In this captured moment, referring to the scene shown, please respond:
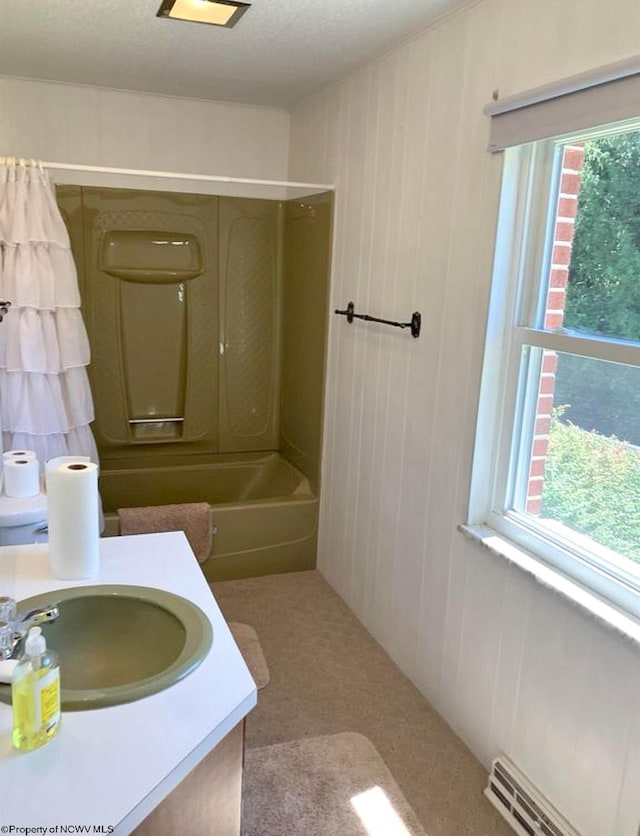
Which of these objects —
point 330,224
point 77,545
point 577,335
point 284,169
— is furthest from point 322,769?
point 284,169

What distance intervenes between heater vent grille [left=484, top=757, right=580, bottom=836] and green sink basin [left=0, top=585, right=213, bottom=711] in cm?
106

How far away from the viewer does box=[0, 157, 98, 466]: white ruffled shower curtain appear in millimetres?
2555

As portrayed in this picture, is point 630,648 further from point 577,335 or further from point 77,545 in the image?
point 77,545

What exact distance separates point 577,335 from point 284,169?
2410 mm

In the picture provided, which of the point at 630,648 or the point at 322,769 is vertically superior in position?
the point at 630,648

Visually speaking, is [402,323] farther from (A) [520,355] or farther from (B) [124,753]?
(B) [124,753]


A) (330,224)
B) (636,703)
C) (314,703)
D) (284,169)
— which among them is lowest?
(314,703)

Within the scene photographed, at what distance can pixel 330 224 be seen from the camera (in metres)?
3.04

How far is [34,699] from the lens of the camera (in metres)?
0.96

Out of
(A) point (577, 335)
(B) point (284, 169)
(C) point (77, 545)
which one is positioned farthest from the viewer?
(B) point (284, 169)

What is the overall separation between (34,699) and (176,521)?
203cm

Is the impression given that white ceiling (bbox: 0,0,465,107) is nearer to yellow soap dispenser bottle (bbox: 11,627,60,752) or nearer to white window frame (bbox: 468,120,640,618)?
white window frame (bbox: 468,120,640,618)

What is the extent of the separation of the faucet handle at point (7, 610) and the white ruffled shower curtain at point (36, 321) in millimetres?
1454

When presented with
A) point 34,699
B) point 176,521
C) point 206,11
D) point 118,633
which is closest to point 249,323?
point 176,521
